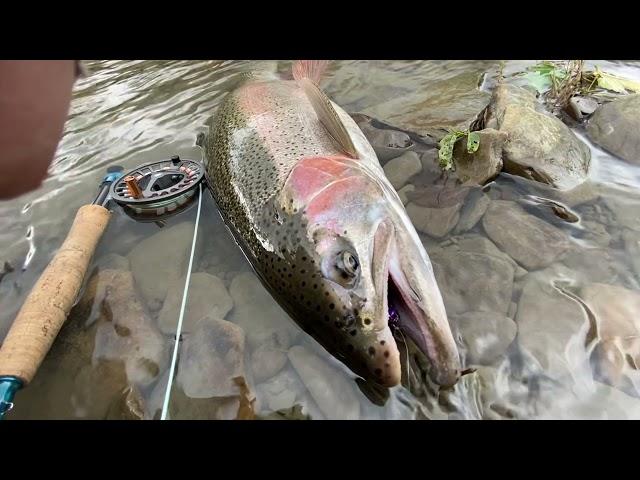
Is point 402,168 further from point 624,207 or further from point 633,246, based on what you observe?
point 633,246

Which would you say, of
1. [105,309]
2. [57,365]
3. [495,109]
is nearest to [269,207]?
[105,309]

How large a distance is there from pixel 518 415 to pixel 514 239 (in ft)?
4.55

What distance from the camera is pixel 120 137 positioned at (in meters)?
5.81

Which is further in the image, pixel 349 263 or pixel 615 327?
pixel 615 327

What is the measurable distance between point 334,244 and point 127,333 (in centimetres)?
170

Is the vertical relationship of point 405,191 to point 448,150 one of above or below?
below

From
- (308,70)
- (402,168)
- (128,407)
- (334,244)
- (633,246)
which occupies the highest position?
(308,70)

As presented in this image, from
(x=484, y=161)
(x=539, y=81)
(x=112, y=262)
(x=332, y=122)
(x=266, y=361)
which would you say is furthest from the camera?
(x=539, y=81)

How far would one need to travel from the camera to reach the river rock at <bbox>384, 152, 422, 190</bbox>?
4273 mm

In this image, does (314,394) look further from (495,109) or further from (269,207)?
(495,109)

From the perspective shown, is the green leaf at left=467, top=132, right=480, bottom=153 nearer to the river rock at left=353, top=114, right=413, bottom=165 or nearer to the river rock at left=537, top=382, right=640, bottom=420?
the river rock at left=353, top=114, right=413, bottom=165

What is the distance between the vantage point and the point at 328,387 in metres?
2.79

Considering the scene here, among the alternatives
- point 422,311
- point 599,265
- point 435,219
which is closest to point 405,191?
point 435,219
